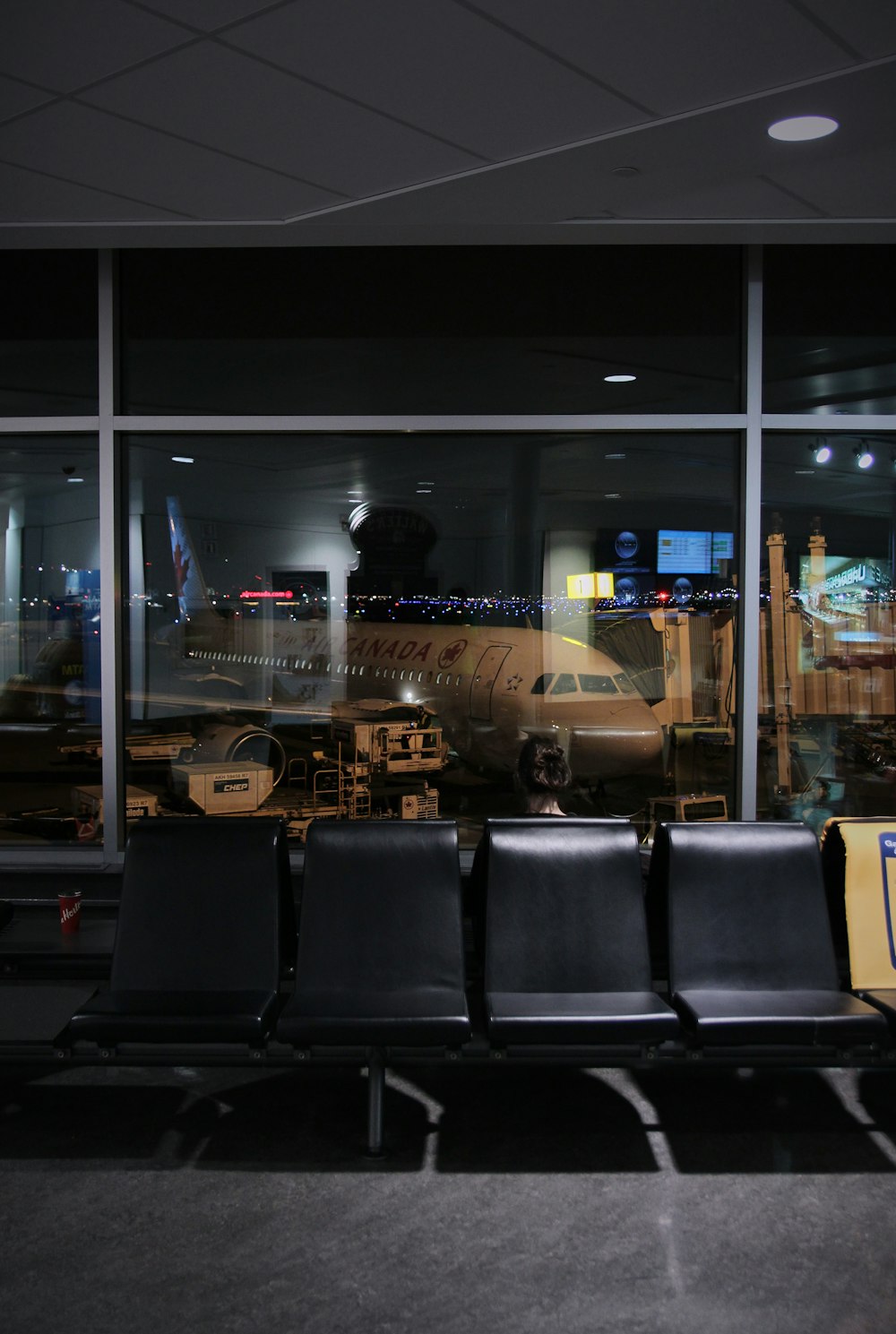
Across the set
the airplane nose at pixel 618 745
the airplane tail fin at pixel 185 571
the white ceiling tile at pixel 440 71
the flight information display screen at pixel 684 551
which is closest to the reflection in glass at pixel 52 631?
the airplane tail fin at pixel 185 571

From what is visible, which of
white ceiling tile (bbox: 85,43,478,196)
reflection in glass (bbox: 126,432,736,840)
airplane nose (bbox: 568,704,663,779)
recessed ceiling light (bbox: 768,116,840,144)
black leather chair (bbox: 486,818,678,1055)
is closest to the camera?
white ceiling tile (bbox: 85,43,478,196)

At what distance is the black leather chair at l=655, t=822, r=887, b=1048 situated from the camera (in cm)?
321

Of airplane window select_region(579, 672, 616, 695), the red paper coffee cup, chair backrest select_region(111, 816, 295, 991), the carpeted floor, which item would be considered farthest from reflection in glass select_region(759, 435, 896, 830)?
the red paper coffee cup

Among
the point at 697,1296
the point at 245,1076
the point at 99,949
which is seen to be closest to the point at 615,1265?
the point at 697,1296

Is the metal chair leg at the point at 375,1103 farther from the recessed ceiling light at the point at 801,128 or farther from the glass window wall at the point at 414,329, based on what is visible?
the recessed ceiling light at the point at 801,128

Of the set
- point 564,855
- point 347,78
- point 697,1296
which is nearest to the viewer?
point 697,1296

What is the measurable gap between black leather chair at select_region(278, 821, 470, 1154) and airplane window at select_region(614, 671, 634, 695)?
1448 millimetres

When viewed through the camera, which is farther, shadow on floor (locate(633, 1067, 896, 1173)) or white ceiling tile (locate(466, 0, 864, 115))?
shadow on floor (locate(633, 1067, 896, 1173))

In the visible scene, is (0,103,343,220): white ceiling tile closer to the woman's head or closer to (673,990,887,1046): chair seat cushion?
the woman's head

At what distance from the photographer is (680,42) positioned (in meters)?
2.38

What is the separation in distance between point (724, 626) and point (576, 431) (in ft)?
3.51

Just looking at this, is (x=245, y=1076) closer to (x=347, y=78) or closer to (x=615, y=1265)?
(x=615, y=1265)

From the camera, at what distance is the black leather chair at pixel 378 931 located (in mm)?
2928

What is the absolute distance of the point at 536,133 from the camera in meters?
2.88
